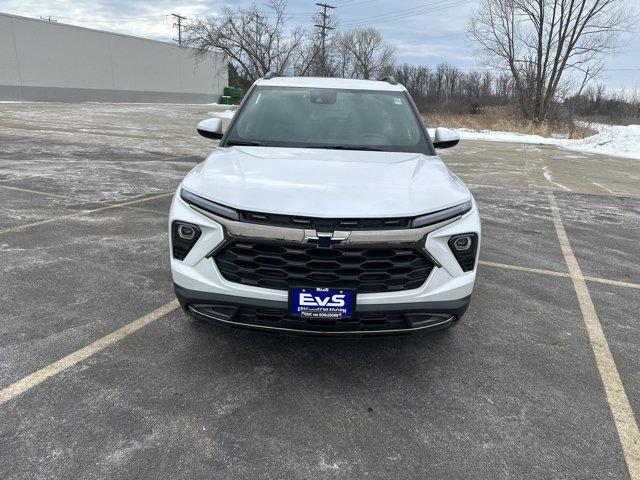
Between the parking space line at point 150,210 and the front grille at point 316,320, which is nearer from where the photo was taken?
the front grille at point 316,320

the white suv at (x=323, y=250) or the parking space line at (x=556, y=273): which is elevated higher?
the white suv at (x=323, y=250)

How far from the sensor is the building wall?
32969 millimetres

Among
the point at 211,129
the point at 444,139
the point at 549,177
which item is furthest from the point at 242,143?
the point at 549,177

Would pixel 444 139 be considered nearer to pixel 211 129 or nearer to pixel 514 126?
pixel 211 129

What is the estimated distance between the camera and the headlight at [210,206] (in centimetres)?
253

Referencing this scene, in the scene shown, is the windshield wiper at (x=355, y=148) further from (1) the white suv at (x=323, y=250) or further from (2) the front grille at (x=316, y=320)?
(2) the front grille at (x=316, y=320)

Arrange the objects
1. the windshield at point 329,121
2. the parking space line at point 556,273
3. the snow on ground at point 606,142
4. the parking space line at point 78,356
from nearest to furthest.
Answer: the parking space line at point 78,356 → the windshield at point 329,121 → the parking space line at point 556,273 → the snow on ground at point 606,142

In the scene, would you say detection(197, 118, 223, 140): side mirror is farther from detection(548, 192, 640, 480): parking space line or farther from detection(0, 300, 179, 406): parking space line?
detection(548, 192, 640, 480): parking space line

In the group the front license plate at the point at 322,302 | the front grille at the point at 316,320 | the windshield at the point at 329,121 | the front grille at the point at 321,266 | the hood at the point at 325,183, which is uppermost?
the windshield at the point at 329,121

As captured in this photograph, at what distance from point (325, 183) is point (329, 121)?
145cm

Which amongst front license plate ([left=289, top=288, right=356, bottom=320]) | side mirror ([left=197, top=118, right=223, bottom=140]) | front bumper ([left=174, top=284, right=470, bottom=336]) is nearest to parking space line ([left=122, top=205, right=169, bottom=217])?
side mirror ([left=197, top=118, right=223, bottom=140])

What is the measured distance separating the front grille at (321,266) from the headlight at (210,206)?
161 millimetres

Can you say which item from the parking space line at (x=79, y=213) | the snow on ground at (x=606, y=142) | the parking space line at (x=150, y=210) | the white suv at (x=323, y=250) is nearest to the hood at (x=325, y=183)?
the white suv at (x=323, y=250)

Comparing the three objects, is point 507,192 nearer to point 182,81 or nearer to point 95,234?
point 95,234
